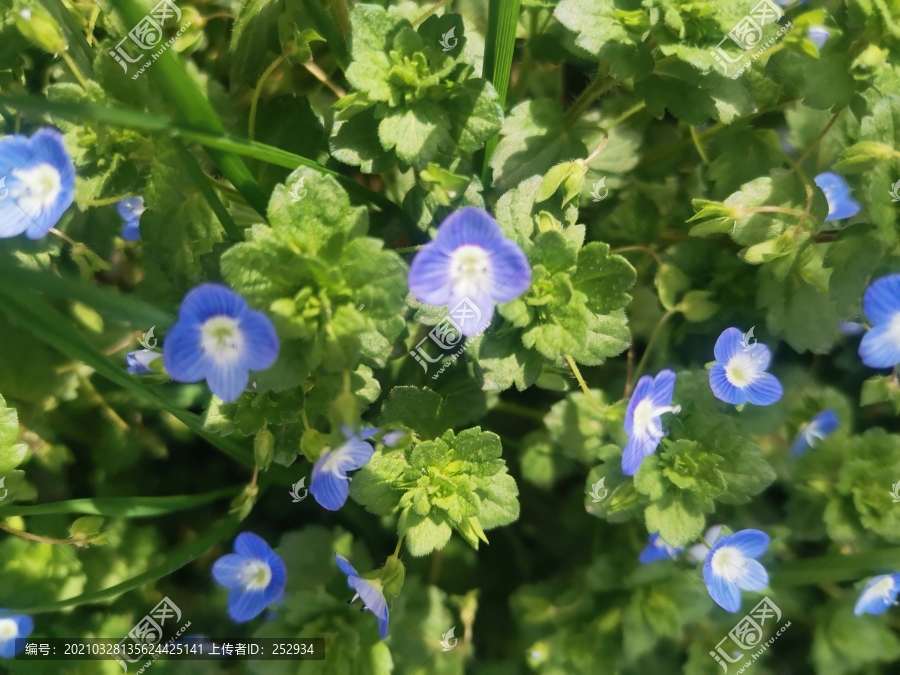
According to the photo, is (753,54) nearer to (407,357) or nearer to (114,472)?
(407,357)

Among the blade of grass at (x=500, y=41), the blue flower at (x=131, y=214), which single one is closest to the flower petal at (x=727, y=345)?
the blade of grass at (x=500, y=41)

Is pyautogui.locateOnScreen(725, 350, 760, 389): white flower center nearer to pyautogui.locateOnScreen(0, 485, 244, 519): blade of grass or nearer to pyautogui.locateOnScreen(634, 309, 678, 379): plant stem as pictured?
pyautogui.locateOnScreen(634, 309, 678, 379): plant stem

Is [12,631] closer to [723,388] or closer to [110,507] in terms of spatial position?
[110,507]

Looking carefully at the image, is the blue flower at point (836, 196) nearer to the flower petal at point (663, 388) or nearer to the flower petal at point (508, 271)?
the flower petal at point (663, 388)

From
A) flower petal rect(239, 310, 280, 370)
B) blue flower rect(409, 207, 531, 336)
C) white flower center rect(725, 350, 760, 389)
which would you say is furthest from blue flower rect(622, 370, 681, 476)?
flower petal rect(239, 310, 280, 370)

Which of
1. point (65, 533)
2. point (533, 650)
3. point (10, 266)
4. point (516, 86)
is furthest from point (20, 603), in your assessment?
point (516, 86)

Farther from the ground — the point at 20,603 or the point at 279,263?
the point at 279,263
